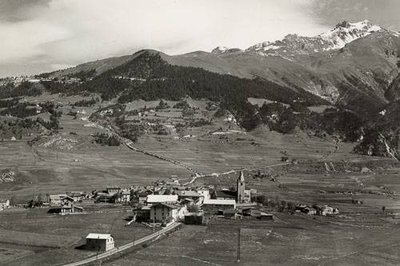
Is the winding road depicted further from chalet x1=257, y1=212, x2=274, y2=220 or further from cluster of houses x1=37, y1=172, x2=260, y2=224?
chalet x1=257, y1=212, x2=274, y2=220

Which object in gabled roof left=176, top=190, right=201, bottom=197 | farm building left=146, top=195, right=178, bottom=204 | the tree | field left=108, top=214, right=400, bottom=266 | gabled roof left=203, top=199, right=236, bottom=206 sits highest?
gabled roof left=176, top=190, right=201, bottom=197

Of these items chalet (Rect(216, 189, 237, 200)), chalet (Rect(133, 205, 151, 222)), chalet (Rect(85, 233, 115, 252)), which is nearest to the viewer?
chalet (Rect(85, 233, 115, 252))

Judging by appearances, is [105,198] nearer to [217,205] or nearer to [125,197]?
[125,197]

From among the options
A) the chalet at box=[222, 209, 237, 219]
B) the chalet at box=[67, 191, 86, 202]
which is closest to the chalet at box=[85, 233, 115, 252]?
the chalet at box=[222, 209, 237, 219]

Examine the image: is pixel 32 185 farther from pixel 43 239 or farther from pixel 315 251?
pixel 315 251

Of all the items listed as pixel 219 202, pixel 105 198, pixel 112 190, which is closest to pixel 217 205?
pixel 219 202

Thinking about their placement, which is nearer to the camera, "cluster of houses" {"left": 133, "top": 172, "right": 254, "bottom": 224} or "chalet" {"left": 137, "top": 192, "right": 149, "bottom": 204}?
"cluster of houses" {"left": 133, "top": 172, "right": 254, "bottom": 224}

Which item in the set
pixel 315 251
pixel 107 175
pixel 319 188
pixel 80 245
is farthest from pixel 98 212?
pixel 319 188

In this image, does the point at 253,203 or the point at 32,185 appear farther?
the point at 32,185
